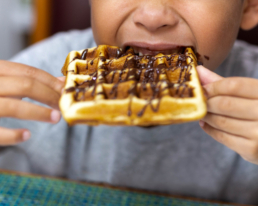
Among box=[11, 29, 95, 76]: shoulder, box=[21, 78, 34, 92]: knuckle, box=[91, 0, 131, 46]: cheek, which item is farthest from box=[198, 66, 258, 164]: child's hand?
box=[11, 29, 95, 76]: shoulder

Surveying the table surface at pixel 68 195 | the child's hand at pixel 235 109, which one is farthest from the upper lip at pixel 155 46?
the table surface at pixel 68 195

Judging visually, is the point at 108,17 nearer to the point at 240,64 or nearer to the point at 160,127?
the point at 160,127

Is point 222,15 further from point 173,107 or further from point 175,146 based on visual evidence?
point 175,146

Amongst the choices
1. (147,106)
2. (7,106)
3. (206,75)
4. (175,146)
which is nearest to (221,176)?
(175,146)

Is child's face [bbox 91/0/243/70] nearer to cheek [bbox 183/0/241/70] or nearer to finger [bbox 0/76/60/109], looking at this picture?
cheek [bbox 183/0/241/70]

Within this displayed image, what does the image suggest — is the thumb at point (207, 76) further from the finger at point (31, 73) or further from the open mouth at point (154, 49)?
the finger at point (31, 73)

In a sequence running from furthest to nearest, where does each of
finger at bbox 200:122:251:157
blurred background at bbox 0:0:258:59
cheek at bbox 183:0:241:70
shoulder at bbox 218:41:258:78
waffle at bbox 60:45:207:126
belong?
blurred background at bbox 0:0:258:59
shoulder at bbox 218:41:258:78
cheek at bbox 183:0:241:70
finger at bbox 200:122:251:157
waffle at bbox 60:45:207:126

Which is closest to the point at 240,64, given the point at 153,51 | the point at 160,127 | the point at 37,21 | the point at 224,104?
the point at 160,127
